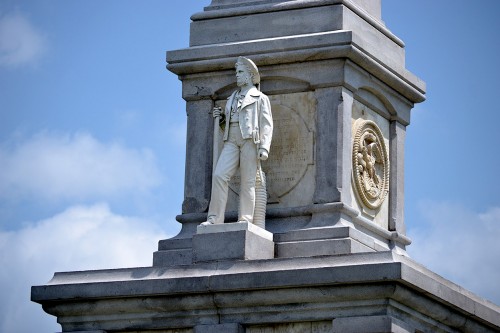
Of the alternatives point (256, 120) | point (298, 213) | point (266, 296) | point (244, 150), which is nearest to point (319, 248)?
point (298, 213)

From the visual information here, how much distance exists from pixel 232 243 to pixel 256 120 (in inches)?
72.2

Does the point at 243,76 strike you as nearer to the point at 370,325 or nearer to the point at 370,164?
the point at 370,164

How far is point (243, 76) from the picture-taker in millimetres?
28359

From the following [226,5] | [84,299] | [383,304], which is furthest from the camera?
[226,5]

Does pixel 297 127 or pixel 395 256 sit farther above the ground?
pixel 297 127

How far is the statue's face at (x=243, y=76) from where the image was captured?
93.0 feet

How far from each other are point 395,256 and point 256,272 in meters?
1.93

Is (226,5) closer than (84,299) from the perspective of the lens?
No

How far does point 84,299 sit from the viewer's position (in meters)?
28.0

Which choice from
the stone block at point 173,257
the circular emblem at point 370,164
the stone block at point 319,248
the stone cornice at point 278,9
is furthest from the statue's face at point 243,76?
the stone block at point 173,257

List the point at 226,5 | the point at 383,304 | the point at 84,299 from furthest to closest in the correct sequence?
1. the point at 226,5
2. the point at 84,299
3. the point at 383,304

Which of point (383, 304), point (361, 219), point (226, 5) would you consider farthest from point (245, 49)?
point (383, 304)

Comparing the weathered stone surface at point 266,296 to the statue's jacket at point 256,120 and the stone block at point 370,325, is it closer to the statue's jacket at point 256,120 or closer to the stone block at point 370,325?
the stone block at point 370,325

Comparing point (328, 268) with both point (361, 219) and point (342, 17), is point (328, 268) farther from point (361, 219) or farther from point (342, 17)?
point (342, 17)
